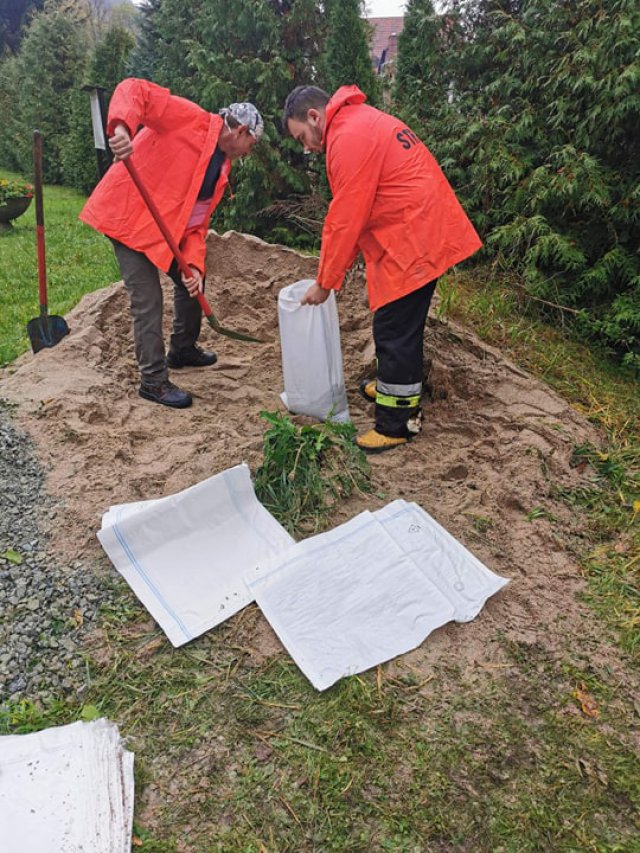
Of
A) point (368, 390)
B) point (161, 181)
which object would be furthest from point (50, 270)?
point (368, 390)

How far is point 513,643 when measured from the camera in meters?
2.09

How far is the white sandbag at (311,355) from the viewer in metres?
3.16

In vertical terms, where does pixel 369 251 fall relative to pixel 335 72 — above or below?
below

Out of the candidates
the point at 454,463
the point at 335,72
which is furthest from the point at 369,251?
the point at 335,72

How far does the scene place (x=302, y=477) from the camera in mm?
2670

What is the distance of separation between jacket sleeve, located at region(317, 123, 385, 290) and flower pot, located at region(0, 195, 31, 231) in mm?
7197

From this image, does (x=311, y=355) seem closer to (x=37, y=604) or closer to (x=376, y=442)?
(x=376, y=442)

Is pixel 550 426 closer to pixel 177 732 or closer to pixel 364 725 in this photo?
pixel 364 725

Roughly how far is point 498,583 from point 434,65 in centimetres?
562

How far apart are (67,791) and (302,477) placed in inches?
55.9

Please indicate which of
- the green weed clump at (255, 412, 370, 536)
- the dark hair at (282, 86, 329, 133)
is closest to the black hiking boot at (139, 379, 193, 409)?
the green weed clump at (255, 412, 370, 536)

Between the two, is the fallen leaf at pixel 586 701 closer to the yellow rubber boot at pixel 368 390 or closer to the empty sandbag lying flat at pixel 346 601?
the empty sandbag lying flat at pixel 346 601

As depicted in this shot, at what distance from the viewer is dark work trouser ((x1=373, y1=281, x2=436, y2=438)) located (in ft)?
9.74

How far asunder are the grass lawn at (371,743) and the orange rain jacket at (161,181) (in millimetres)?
1721
